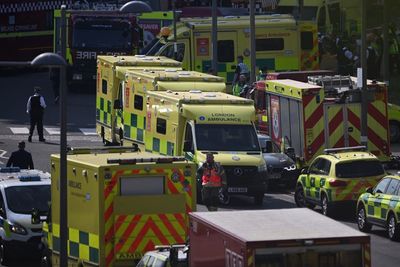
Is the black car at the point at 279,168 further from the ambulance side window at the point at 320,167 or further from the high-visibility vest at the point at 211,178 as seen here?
the high-visibility vest at the point at 211,178

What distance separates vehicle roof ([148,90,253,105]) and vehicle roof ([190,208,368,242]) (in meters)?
15.1

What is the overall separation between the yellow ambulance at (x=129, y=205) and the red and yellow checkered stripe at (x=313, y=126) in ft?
45.0

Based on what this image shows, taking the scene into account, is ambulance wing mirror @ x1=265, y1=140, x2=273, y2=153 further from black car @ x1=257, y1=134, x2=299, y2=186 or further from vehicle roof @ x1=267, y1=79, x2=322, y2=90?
vehicle roof @ x1=267, y1=79, x2=322, y2=90

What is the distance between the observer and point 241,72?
4769 centimetres

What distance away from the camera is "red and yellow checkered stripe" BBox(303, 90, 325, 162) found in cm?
3659

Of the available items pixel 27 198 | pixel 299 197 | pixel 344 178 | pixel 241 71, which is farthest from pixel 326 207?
pixel 241 71

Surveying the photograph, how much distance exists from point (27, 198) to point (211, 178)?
16.1ft

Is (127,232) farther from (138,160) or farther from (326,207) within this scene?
(326,207)

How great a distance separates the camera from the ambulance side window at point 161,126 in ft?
114

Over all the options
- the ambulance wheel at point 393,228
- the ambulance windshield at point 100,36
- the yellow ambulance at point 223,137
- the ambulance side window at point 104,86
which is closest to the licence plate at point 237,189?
the yellow ambulance at point 223,137

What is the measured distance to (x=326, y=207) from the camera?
105ft

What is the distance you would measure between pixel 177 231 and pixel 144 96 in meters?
14.6

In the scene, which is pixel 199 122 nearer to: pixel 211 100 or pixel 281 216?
pixel 211 100

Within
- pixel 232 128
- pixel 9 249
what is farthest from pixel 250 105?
pixel 9 249
